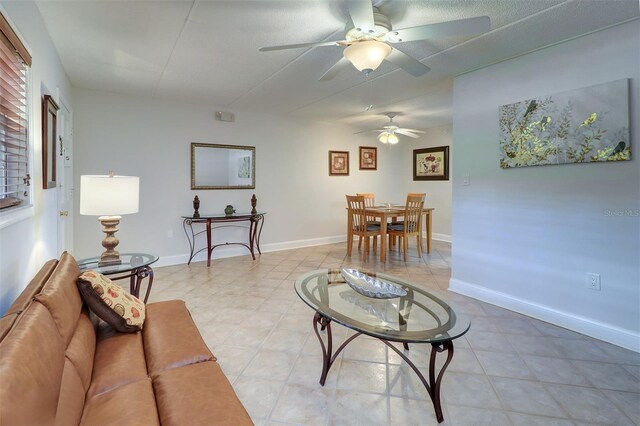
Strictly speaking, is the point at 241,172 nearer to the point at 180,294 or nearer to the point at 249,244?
the point at 249,244

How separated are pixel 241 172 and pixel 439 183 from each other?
3.98 meters

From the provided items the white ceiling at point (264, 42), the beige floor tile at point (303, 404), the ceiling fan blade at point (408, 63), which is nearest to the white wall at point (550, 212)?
the white ceiling at point (264, 42)

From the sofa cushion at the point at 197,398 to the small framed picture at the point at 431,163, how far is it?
19.8 ft

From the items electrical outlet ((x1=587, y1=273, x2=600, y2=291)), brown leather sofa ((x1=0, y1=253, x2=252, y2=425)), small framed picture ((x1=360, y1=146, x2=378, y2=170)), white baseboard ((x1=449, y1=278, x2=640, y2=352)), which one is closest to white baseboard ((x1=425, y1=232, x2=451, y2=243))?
small framed picture ((x1=360, y1=146, x2=378, y2=170))

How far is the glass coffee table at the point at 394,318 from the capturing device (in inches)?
58.1

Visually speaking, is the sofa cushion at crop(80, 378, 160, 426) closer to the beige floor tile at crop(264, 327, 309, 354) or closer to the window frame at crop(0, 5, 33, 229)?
the window frame at crop(0, 5, 33, 229)

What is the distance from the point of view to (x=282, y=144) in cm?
536

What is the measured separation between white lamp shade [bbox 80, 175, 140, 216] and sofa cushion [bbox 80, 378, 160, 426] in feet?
4.83

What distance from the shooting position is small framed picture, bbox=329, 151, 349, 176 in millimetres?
6000

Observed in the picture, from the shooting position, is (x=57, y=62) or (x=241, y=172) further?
(x=241, y=172)

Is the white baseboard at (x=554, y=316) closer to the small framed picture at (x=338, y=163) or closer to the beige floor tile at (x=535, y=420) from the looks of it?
the beige floor tile at (x=535, y=420)

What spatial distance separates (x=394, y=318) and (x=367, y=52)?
66.4 inches

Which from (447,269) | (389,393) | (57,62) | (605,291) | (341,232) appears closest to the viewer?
(389,393)

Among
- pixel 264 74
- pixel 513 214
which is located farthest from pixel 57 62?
pixel 513 214
